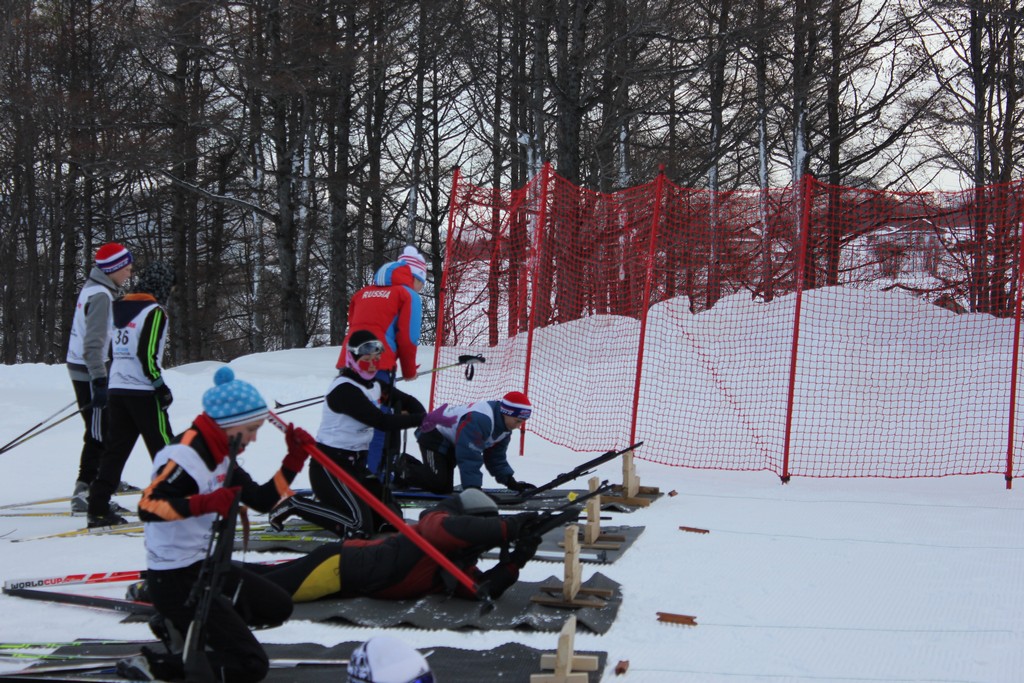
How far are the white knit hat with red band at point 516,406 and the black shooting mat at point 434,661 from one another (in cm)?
272

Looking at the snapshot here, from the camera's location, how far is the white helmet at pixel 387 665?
107 inches

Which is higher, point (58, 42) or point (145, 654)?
point (58, 42)

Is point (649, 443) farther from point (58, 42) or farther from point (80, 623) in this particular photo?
point (58, 42)

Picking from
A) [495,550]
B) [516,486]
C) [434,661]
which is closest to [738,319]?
[516,486]

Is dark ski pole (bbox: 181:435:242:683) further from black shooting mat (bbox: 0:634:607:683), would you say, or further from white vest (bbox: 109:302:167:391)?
white vest (bbox: 109:302:167:391)

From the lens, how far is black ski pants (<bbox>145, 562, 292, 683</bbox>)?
10.9ft

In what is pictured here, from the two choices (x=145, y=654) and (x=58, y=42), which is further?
(x=58, y=42)

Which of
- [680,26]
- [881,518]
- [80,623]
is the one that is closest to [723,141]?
[680,26]

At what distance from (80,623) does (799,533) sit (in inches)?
164

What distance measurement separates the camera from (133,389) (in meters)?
5.75

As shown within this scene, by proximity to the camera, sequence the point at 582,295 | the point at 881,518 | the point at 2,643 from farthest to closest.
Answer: the point at 582,295
the point at 881,518
the point at 2,643

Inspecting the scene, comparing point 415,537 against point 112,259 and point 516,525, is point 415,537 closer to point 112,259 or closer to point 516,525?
point 516,525

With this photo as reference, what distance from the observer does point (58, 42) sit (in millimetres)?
21359

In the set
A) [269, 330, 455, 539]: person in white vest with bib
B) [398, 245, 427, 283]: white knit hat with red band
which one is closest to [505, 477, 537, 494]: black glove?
[269, 330, 455, 539]: person in white vest with bib
